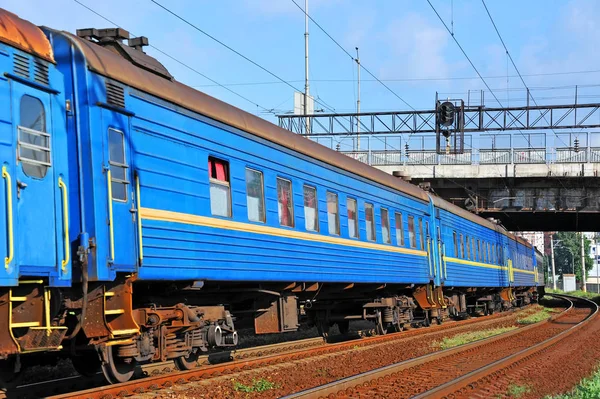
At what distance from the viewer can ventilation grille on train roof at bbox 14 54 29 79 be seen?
6.99 m

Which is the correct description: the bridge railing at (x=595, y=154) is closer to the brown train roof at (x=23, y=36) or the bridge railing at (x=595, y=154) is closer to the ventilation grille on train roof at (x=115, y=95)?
the ventilation grille on train roof at (x=115, y=95)

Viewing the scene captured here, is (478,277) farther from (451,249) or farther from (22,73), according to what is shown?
(22,73)

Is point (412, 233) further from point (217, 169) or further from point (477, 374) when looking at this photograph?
point (217, 169)

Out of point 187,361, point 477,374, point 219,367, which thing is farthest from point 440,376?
point 187,361

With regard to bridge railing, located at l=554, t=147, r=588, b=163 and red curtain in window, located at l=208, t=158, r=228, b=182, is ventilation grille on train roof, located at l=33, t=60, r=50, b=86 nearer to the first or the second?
red curtain in window, located at l=208, t=158, r=228, b=182

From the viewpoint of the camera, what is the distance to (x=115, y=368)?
349 inches

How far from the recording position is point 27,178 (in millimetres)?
6918

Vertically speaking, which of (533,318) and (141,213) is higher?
(141,213)

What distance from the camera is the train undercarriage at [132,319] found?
6.92m

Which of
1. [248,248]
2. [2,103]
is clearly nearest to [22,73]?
[2,103]

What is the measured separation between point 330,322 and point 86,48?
36.0 ft

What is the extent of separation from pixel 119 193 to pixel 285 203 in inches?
172

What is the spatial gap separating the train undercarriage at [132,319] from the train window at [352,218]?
1.05 meters

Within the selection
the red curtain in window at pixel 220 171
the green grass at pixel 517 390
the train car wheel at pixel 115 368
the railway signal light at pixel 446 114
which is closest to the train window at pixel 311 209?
the red curtain in window at pixel 220 171
